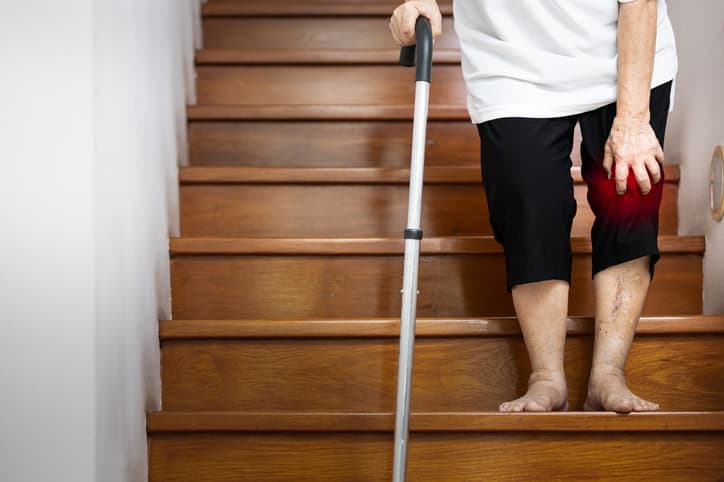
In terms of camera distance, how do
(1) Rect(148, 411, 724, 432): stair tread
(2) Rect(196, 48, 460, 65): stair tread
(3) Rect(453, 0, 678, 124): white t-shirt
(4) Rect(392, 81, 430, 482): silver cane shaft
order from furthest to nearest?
(2) Rect(196, 48, 460, 65): stair tread → (3) Rect(453, 0, 678, 124): white t-shirt → (1) Rect(148, 411, 724, 432): stair tread → (4) Rect(392, 81, 430, 482): silver cane shaft

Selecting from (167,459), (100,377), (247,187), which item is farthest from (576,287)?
(100,377)

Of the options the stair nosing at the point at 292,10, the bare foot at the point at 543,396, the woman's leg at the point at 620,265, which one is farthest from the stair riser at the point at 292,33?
the bare foot at the point at 543,396

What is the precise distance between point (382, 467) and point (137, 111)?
2.34 ft

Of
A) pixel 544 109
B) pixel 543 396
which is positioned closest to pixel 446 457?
pixel 543 396

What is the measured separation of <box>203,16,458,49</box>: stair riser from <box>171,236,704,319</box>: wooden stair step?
3.06 ft

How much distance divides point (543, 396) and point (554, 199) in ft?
1.08

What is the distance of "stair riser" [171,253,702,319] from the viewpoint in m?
2.01

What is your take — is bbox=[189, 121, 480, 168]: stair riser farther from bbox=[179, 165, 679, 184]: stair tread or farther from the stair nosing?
the stair nosing

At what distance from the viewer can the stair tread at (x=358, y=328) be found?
180cm

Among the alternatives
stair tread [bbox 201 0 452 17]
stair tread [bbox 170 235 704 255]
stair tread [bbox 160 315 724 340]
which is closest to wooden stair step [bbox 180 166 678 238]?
stair tread [bbox 170 235 704 255]

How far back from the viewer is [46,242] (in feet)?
4.37

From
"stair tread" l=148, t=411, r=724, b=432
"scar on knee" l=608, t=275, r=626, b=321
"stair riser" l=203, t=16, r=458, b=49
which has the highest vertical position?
"stair riser" l=203, t=16, r=458, b=49

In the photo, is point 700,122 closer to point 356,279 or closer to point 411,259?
point 356,279

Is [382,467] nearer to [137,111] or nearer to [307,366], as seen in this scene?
[307,366]
